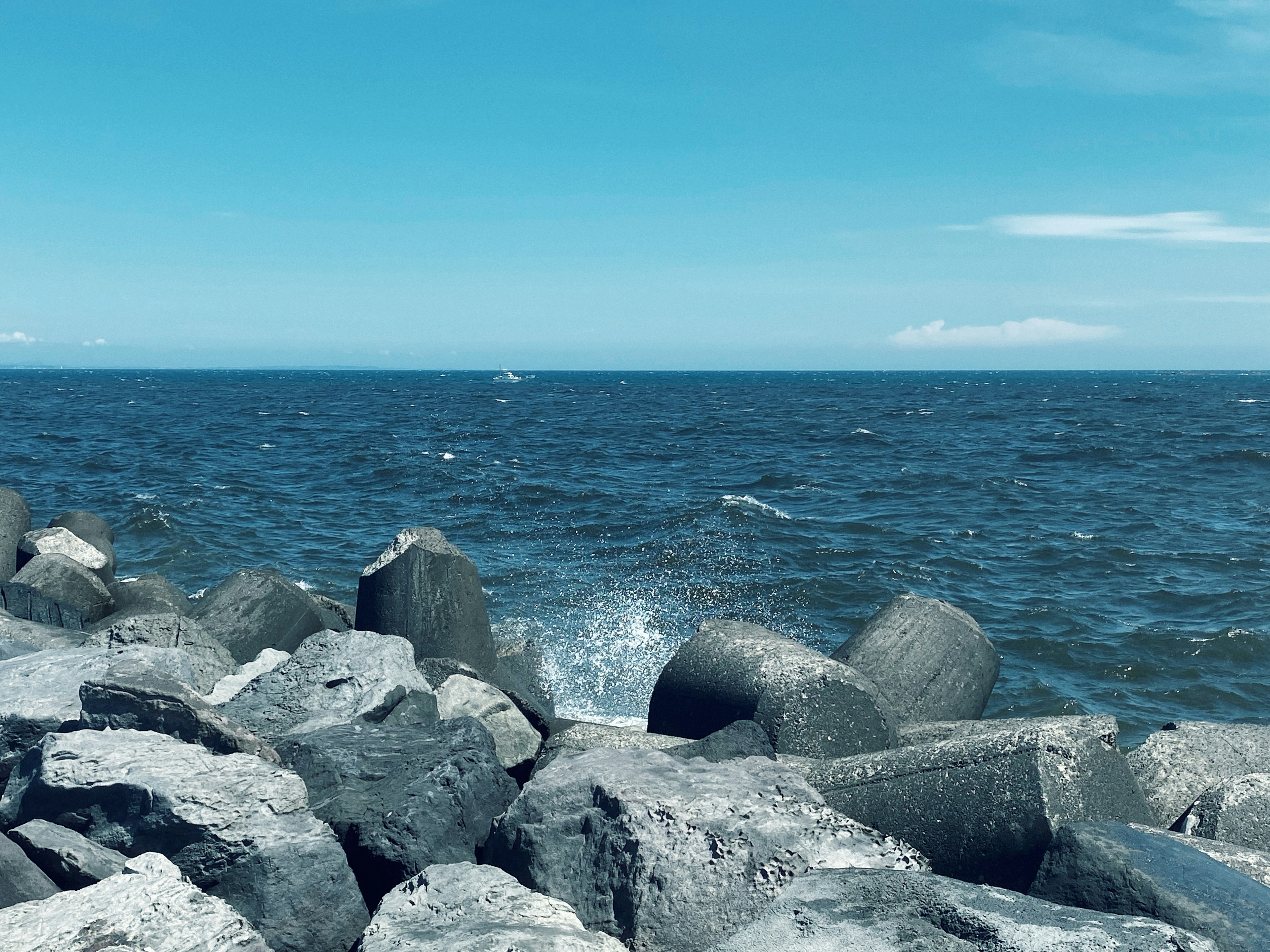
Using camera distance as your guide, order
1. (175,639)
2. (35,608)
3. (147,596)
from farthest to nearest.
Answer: (147,596), (35,608), (175,639)

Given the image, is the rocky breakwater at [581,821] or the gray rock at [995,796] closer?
the rocky breakwater at [581,821]

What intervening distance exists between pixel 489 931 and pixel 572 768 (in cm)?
102

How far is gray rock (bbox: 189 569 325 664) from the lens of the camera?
845 centimetres

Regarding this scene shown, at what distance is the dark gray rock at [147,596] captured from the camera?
369 inches

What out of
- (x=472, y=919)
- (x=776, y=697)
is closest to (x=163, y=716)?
(x=472, y=919)

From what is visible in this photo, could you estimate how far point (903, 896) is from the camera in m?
3.16

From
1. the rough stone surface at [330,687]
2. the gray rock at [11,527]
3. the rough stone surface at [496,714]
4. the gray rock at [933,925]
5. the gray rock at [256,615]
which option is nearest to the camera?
the gray rock at [933,925]

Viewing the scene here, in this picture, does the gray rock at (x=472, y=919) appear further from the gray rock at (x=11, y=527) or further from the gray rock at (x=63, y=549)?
the gray rock at (x=11, y=527)

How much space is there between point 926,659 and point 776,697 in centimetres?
196

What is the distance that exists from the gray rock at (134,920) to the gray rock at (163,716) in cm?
92

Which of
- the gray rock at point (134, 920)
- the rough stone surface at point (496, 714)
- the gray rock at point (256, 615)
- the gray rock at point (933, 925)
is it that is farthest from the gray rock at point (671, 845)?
the gray rock at point (256, 615)

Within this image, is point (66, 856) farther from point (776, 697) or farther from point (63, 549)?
point (63, 549)

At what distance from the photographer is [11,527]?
38.5 feet

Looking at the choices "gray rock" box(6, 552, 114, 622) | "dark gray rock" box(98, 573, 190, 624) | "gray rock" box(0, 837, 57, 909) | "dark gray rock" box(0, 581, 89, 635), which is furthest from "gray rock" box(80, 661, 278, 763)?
"gray rock" box(6, 552, 114, 622)
